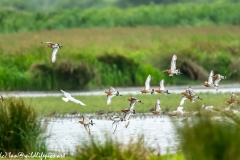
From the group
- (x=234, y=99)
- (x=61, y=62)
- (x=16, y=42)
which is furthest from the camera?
(x=16, y=42)

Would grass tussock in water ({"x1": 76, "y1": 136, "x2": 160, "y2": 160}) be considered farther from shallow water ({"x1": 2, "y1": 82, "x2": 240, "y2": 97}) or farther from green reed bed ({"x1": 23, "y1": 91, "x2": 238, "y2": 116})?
Result: shallow water ({"x1": 2, "y1": 82, "x2": 240, "y2": 97})

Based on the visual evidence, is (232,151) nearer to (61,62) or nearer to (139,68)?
(61,62)

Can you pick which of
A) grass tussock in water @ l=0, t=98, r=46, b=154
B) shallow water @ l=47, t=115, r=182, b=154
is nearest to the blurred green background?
shallow water @ l=47, t=115, r=182, b=154

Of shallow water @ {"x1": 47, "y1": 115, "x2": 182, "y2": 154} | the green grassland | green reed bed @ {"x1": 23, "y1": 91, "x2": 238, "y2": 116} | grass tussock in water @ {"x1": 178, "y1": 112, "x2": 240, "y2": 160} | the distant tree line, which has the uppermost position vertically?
the distant tree line

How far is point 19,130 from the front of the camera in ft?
33.7

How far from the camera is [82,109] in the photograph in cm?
1692

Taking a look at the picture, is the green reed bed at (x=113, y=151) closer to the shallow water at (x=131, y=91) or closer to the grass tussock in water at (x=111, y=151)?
the grass tussock in water at (x=111, y=151)

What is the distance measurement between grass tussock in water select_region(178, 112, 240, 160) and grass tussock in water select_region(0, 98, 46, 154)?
2580 millimetres

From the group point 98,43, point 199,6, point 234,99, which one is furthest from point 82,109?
point 199,6

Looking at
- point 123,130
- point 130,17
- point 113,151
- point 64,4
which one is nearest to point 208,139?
point 113,151

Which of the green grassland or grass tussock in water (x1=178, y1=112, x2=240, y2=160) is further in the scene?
the green grassland

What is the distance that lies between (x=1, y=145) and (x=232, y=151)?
334 centimetres

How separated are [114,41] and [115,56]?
11.9 ft

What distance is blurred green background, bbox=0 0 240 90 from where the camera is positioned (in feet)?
67.1
